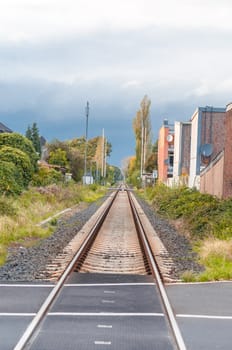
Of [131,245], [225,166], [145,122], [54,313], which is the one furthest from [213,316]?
[145,122]

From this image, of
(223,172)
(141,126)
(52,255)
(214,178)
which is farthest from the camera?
(141,126)

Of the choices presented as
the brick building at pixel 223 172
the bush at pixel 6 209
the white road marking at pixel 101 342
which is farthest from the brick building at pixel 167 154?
the white road marking at pixel 101 342

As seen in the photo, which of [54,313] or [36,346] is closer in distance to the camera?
[36,346]

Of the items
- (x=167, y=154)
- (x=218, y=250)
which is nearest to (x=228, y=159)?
(x=218, y=250)

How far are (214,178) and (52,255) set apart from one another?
19.8 m

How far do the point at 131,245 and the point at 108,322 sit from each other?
35.3 ft

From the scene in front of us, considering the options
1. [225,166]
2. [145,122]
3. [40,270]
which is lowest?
[40,270]

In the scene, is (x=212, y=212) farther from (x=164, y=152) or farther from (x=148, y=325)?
(x=164, y=152)

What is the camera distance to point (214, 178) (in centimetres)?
3447

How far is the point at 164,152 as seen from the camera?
90125mm

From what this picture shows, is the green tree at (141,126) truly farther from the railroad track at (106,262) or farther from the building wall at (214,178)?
the railroad track at (106,262)

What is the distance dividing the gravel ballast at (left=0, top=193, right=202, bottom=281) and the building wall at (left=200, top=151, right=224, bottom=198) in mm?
6752

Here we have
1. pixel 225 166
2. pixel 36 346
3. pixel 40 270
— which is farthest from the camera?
pixel 225 166

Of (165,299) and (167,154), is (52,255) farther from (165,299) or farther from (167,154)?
(167,154)
